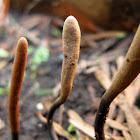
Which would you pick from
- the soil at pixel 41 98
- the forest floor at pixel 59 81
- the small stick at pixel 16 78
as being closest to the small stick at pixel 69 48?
the small stick at pixel 16 78

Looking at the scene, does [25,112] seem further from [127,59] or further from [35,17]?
[35,17]

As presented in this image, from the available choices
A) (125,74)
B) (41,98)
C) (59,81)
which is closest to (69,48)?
(125,74)

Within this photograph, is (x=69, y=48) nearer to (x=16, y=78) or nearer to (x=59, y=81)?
(x=16, y=78)

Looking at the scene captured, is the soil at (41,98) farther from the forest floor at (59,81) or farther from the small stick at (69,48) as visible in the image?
the small stick at (69,48)

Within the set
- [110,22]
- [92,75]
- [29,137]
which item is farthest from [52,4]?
[29,137]

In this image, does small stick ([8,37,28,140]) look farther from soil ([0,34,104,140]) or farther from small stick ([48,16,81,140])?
soil ([0,34,104,140])

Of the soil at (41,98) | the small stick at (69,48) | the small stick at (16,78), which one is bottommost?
the soil at (41,98)

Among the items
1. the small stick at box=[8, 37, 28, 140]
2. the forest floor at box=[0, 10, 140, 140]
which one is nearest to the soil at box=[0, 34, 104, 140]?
the forest floor at box=[0, 10, 140, 140]
